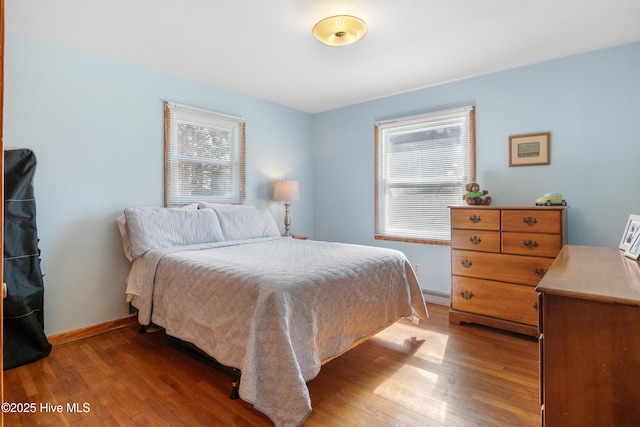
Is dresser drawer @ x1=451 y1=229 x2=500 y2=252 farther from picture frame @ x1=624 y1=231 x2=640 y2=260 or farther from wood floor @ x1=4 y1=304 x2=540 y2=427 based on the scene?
picture frame @ x1=624 y1=231 x2=640 y2=260

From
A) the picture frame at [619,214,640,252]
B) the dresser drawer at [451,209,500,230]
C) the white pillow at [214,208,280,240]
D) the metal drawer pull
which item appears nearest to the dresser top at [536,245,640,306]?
the picture frame at [619,214,640,252]

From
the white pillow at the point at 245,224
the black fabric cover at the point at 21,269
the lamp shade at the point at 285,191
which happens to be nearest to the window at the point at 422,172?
the lamp shade at the point at 285,191

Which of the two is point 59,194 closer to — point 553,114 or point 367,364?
point 367,364

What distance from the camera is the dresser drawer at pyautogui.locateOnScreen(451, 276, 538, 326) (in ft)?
8.89

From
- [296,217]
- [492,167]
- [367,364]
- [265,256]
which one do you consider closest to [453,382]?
[367,364]

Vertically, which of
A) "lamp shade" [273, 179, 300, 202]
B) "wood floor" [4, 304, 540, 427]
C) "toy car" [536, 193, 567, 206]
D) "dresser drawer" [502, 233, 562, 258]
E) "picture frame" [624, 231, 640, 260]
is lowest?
"wood floor" [4, 304, 540, 427]

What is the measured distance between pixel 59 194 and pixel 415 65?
3.24 metres

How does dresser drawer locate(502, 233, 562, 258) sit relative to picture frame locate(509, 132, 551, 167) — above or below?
below

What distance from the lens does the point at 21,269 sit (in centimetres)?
235

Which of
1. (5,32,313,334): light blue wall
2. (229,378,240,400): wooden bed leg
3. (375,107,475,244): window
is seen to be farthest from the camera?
(375,107,475,244): window

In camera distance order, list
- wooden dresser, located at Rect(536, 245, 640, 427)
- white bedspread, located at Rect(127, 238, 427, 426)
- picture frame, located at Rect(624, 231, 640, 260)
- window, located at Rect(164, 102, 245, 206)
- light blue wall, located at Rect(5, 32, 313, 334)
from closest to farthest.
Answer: wooden dresser, located at Rect(536, 245, 640, 427) < picture frame, located at Rect(624, 231, 640, 260) < white bedspread, located at Rect(127, 238, 427, 426) < light blue wall, located at Rect(5, 32, 313, 334) < window, located at Rect(164, 102, 245, 206)

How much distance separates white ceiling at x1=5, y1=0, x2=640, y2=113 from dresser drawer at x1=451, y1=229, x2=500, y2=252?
1.55 m

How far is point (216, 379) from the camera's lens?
6.97ft

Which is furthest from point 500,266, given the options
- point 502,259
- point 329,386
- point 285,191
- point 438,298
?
point 285,191
